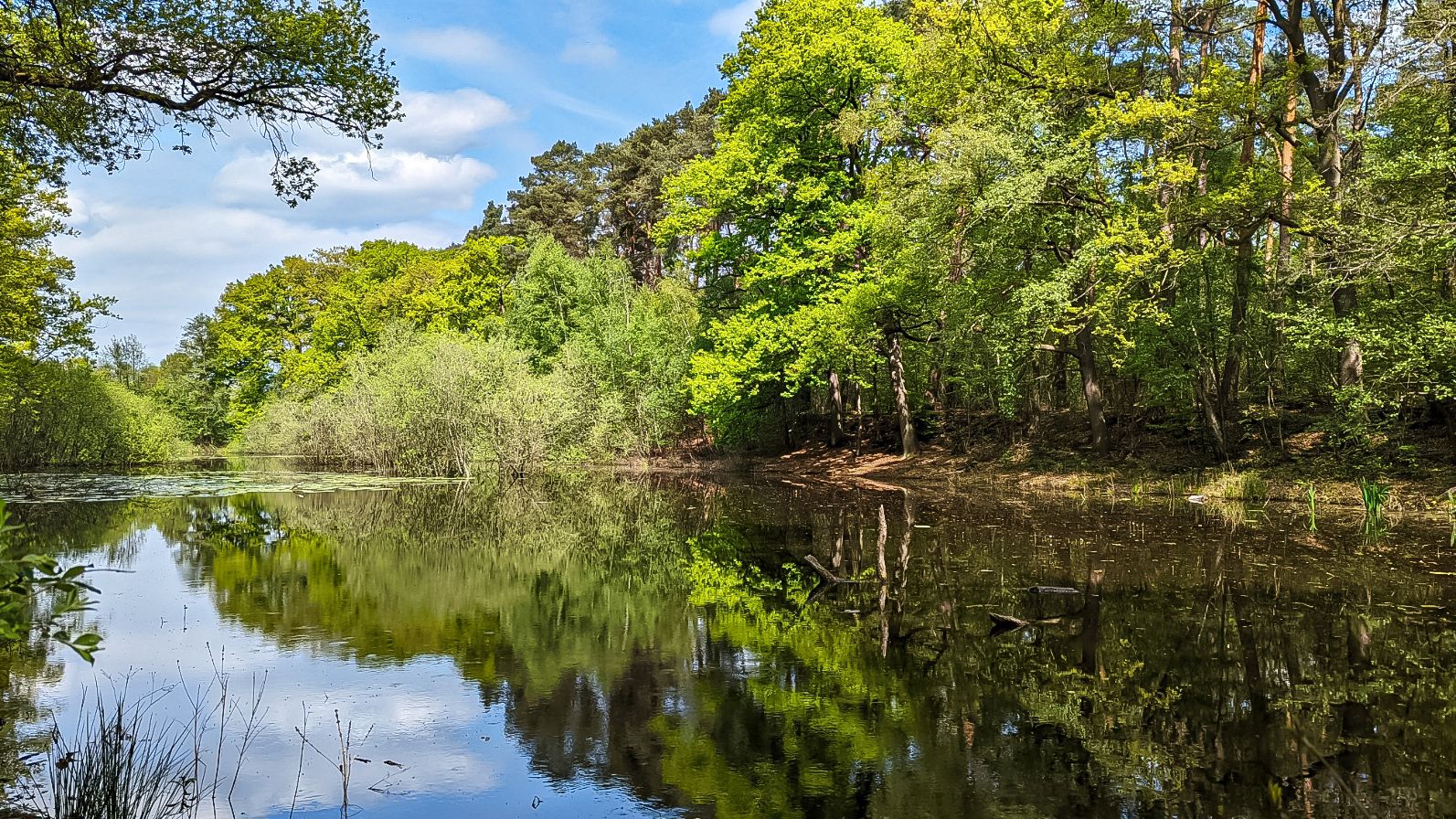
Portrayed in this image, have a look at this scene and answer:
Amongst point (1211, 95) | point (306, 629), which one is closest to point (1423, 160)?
point (1211, 95)

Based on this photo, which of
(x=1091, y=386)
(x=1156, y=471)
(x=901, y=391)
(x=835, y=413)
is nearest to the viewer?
(x=1156, y=471)

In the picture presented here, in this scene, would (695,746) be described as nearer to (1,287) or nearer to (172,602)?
(172,602)

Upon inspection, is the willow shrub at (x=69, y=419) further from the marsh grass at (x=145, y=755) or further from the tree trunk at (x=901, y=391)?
the tree trunk at (x=901, y=391)

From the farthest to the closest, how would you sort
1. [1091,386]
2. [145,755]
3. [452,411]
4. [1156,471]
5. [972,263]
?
[452,411] → [972,263] → [1091,386] → [1156,471] → [145,755]

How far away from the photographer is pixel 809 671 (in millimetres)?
7270

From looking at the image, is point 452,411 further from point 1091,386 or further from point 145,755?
point 145,755

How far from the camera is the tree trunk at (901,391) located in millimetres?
26984

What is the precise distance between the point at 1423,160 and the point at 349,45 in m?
16.1

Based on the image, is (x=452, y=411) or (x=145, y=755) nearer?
(x=145, y=755)

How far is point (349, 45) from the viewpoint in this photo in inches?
363

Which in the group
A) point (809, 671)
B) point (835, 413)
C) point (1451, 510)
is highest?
point (835, 413)

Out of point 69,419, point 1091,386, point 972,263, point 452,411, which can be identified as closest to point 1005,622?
point 1091,386

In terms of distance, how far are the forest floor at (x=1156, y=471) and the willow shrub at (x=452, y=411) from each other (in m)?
8.35

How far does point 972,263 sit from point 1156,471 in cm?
796
